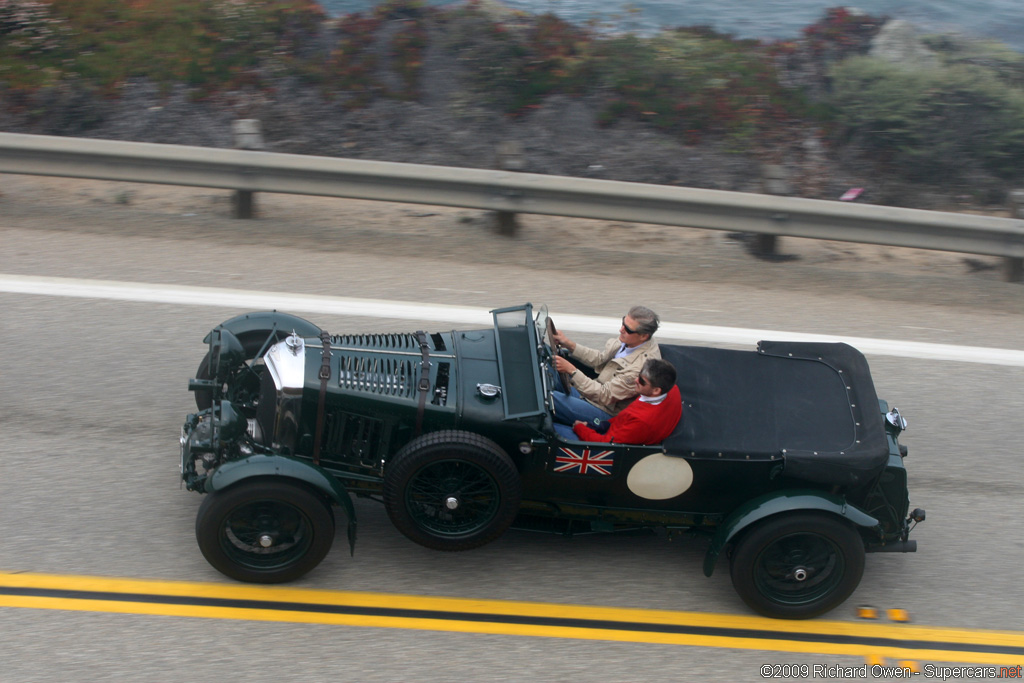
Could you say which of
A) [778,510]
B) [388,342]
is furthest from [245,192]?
[778,510]

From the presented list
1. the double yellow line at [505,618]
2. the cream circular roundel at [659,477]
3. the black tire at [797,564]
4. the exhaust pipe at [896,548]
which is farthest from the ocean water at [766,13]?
the double yellow line at [505,618]

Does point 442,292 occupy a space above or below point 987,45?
below

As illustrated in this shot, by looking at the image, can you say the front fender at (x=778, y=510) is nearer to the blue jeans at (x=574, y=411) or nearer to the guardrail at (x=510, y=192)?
the blue jeans at (x=574, y=411)

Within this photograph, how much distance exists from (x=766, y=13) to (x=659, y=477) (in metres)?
13.8

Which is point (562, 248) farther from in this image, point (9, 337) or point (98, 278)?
point (9, 337)

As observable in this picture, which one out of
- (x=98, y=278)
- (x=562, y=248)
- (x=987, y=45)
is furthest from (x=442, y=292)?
(x=987, y=45)

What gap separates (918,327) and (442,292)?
3777 millimetres

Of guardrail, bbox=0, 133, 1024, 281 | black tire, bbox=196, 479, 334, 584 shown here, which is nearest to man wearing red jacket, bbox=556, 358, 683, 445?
black tire, bbox=196, 479, 334, 584

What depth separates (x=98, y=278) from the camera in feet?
25.1

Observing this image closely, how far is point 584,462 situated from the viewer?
4.91 meters

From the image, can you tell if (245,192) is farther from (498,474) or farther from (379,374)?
(498,474)

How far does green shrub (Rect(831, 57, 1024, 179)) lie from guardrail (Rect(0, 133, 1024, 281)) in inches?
121

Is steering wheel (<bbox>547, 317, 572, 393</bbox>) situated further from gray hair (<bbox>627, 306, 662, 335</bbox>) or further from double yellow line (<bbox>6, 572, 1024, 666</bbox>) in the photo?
double yellow line (<bbox>6, 572, 1024, 666</bbox>)

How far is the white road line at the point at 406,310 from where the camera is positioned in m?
7.43
